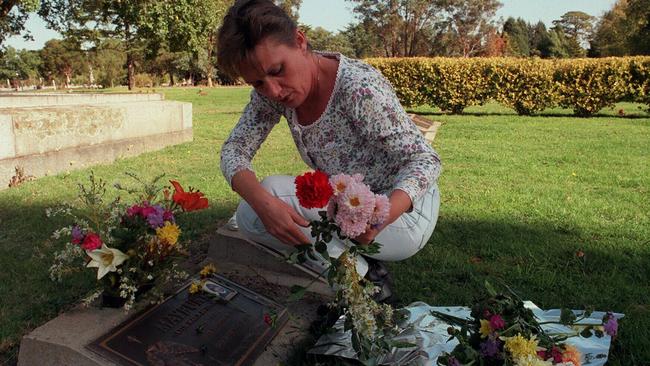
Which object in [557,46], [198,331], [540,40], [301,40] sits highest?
[540,40]

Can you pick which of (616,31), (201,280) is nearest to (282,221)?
(201,280)

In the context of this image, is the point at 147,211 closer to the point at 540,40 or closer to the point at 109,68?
the point at 109,68

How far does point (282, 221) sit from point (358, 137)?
0.56 m

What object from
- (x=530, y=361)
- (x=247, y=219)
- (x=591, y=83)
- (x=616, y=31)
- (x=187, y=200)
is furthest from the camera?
(x=616, y=31)

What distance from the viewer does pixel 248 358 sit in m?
1.92

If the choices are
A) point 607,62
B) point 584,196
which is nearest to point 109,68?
point 607,62

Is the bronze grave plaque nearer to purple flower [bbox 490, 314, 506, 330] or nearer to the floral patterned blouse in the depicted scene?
the floral patterned blouse

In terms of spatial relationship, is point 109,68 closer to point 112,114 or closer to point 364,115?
point 112,114

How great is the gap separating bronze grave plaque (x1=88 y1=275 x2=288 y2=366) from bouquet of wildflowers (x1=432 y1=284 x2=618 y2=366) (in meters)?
0.69

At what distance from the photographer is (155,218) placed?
2.12 meters

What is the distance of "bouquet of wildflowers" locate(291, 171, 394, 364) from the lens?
4.68 ft

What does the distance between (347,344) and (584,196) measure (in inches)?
145

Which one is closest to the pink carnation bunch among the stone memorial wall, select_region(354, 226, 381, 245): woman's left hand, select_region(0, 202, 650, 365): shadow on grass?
select_region(354, 226, 381, 245): woman's left hand

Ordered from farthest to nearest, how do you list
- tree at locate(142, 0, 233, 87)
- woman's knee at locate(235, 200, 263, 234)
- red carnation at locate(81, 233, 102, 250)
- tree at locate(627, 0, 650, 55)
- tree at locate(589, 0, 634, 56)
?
1. tree at locate(589, 0, 634, 56)
2. tree at locate(627, 0, 650, 55)
3. tree at locate(142, 0, 233, 87)
4. woman's knee at locate(235, 200, 263, 234)
5. red carnation at locate(81, 233, 102, 250)
